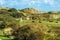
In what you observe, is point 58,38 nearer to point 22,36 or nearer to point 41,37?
point 41,37

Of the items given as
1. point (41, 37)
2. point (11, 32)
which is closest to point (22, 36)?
point (41, 37)

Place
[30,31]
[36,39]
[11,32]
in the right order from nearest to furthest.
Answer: [36,39], [30,31], [11,32]

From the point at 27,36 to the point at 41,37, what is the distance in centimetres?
231

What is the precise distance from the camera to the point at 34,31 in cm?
4588

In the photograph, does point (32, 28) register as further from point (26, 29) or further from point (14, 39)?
point (14, 39)

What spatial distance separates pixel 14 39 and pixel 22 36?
145cm

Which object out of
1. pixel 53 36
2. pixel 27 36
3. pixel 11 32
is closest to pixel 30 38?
pixel 27 36

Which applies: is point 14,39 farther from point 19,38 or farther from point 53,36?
point 53,36

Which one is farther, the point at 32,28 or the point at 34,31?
the point at 32,28

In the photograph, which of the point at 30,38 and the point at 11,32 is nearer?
the point at 30,38

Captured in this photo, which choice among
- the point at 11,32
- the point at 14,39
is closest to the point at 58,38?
the point at 14,39

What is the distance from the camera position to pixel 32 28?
49.1 metres

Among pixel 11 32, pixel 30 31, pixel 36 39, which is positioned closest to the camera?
pixel 36 39

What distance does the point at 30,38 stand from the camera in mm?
44969
